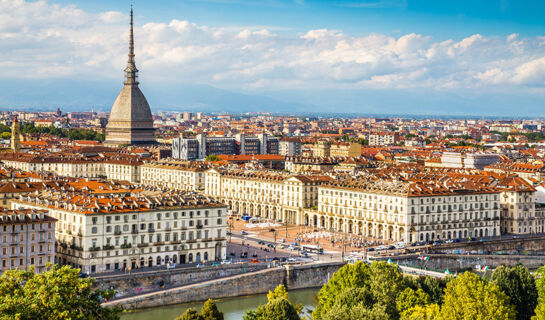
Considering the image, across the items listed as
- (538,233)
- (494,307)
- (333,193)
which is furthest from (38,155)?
(494,307)

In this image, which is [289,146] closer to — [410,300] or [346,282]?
[346,282]

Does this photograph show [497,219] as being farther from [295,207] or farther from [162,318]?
[162,318]

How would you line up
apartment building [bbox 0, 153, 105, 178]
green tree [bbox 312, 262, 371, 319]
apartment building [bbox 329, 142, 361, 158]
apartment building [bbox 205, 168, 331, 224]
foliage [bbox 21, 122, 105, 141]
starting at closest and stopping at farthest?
green tree [bbox 312, 262, 371, 319], apartment building [bbox 205, 168, 331, 224], apartment building [bbox 0, 153, 105, 178], apartment building [bbox 329, 142, 361, 158], foliage [bbox 21, 122, 105, 141]

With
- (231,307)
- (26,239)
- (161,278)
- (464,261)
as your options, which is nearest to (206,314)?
(231,307)

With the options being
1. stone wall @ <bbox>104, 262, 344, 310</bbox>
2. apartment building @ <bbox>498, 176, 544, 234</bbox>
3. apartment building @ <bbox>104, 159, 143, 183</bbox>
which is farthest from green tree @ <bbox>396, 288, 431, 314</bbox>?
apartment building @ <bbox>104, 159, 143, 183</bbox>

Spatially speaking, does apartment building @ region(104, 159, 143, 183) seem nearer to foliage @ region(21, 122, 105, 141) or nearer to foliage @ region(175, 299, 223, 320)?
foliage @ region(21, 122, 105, 141)
